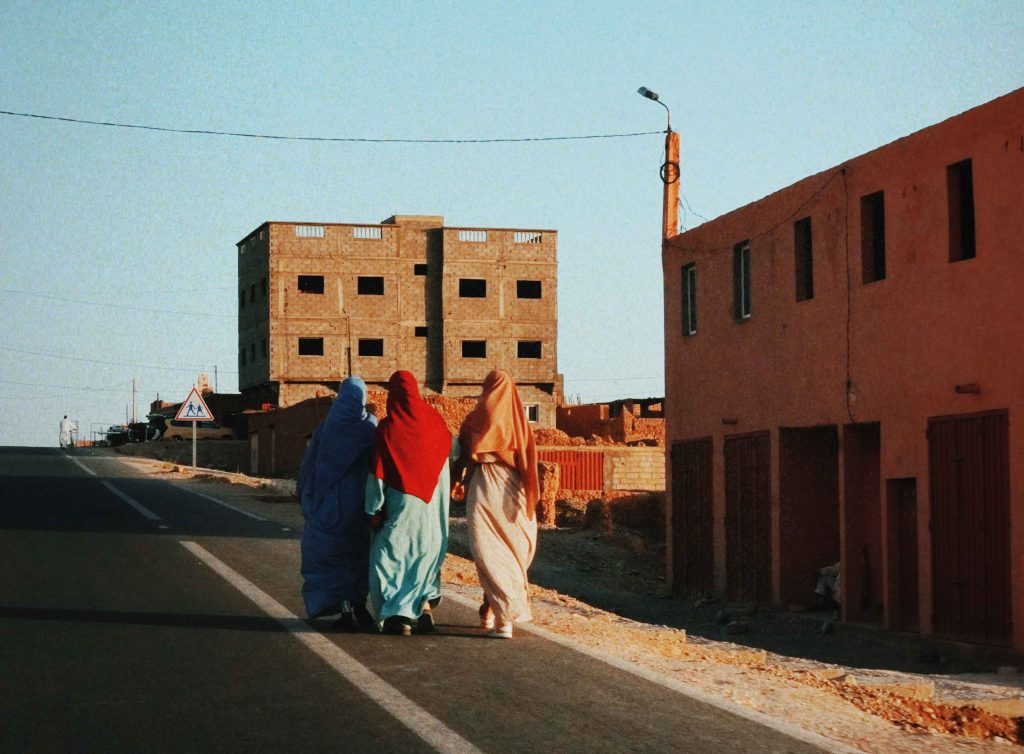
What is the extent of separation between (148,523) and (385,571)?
11699 mm

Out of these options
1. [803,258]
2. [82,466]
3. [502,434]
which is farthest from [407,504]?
[82,466]

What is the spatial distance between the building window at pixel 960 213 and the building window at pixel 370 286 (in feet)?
180

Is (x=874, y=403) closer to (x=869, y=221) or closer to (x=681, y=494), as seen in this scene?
(x=869, y=221)

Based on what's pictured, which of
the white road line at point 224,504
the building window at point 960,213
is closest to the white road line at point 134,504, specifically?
the white road line at point 224,504

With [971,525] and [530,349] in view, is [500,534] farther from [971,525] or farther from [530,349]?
[530,349]

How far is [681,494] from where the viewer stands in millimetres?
25469

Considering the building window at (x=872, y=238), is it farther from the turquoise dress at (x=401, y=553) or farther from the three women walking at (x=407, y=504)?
the turquoise dress at (x=401, y=553)

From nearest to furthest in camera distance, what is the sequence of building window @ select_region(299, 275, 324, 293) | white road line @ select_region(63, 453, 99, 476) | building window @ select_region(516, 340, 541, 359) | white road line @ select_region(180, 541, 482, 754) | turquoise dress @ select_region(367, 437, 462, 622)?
white road line @ select_region(180, 541, 482, 754)
turquoise dress @ select_region(367, 437, 462, 622)
white road line @ select_region(63, 453, 99, 476)
building window @ select_region(299, 275, 324, 293)
building window @ select_region(516, 340, 541, 359)

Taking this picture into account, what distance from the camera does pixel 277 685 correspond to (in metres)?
7.51

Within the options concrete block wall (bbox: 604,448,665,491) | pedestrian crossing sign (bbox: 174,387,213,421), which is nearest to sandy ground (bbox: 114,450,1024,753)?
pedestrian crossing sign (bbox: 174,387,213,421)

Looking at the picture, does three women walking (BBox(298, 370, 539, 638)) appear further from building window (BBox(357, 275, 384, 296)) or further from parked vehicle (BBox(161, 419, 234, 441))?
building window (BBox(357, 275, 384, 296))

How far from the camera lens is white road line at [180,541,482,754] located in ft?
20.5

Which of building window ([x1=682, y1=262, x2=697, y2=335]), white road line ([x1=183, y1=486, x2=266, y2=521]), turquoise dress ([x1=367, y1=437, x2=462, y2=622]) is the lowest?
white road line ([x1=183, y1=486, x2=266, y2=521])

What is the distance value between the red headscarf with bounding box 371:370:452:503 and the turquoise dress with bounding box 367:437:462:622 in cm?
7
